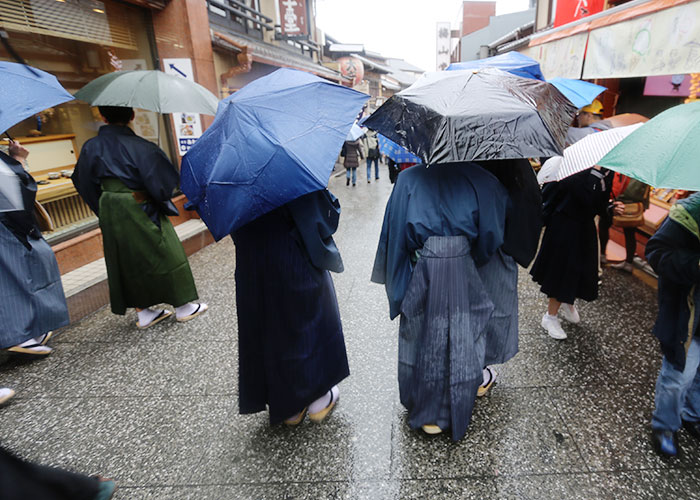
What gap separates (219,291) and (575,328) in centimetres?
390

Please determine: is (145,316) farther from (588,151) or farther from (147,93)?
(588,151)

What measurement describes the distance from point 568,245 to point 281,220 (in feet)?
8.67

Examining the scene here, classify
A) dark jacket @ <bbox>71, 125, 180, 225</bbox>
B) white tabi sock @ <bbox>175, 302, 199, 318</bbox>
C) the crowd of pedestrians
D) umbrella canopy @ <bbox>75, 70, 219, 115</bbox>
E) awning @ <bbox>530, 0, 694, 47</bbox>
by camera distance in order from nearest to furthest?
the crowd of pedestrians < umbrella canopy @ <bbox>75, 70, 219, 115</bbox> < dark jacket @ <bbox>71, 125, 180, 225</bbox> < awning @ <bbox>530, 0, 694, 47</bbox> < white tabi sock @ <bbox>175, 302, 199, 318</bbox>

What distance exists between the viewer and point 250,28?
10.7 metres

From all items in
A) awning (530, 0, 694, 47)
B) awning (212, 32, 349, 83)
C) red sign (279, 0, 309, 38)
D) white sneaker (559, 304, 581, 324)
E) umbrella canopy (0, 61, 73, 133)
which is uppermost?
red sign (279, 0, 309, 38)

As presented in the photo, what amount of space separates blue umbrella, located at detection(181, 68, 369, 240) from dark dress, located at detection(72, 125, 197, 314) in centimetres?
169

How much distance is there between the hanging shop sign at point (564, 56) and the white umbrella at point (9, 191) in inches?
269

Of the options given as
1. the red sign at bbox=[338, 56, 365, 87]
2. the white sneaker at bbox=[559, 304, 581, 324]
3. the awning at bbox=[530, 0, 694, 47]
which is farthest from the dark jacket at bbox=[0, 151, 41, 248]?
the red sign at bbox=[338, 56, 365, 87]

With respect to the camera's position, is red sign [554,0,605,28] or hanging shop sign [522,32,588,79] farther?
red sign [554,0,605,28]

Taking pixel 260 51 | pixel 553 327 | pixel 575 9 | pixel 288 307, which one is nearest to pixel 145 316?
pixel 288 307

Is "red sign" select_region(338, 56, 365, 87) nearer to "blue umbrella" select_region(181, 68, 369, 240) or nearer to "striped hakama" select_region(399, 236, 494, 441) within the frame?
"blue umbrella" select_region(181, 68, 369, 240)

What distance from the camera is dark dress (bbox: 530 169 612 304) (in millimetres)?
3356

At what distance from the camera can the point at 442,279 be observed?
2230 millimetres

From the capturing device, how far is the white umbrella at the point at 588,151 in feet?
8.17
